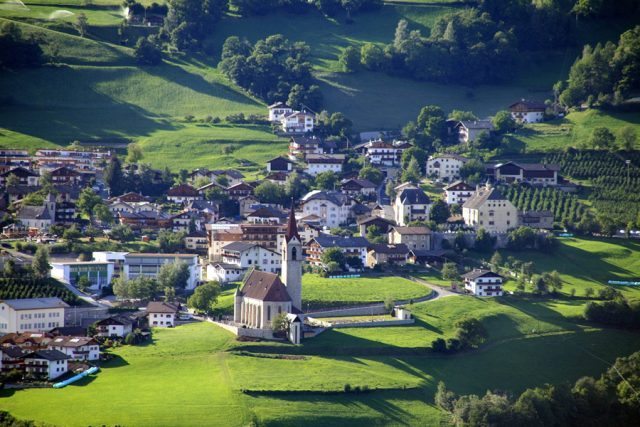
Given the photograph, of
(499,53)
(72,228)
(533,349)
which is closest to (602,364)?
(533,349)

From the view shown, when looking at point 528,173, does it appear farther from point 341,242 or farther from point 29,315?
point 29,315

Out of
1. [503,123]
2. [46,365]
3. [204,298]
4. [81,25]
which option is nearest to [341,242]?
[204,298]

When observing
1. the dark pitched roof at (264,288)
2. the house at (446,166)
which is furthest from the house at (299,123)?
the dark pitched roof at (264,288)

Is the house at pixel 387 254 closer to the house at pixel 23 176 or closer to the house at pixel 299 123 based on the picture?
the house at pixel 23 176

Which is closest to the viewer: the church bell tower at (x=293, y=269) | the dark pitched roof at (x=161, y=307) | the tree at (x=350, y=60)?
the dark pitched roof at (x=161, y=307)

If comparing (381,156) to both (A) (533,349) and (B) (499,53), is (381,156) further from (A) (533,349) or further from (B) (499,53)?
(A) (533,349)

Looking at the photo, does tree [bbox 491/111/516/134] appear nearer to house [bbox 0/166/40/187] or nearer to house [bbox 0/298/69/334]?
house [bbox 0/166/40/187]
